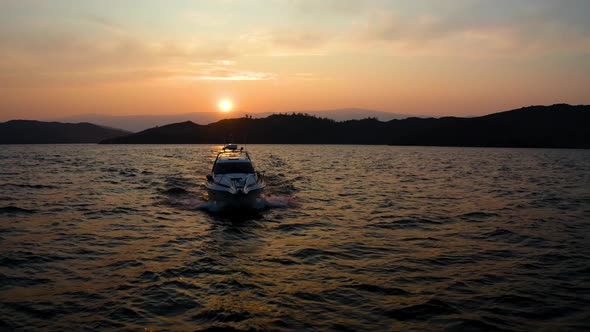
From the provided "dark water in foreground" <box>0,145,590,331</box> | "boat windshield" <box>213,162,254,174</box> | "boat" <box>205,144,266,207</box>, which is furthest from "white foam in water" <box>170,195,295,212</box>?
"boat windshield" <box>213,162,254,174</box>

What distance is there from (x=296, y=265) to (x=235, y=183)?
1112 cm

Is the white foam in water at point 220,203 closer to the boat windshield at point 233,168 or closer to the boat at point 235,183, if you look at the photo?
the boat at point 235,183

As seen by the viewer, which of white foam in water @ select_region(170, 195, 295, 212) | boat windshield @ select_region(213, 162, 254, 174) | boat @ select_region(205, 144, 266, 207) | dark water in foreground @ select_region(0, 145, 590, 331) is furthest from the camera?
boat windshield @ select_region(213, 162, 254, 174)

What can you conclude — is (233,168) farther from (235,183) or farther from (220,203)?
(220,203)

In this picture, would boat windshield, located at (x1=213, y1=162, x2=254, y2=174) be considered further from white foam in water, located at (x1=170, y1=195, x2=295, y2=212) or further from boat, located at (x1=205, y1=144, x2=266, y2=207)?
white foam in water, located at (x1=170, y1=195, x2=295, y2=212)

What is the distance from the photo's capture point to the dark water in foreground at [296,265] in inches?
376

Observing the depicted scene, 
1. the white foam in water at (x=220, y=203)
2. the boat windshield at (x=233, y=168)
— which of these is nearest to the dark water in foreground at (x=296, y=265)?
the white foam in water at (x=220, y=203)

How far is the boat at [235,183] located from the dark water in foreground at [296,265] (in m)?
0.90

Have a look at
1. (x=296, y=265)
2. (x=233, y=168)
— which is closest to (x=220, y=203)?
(x=233, y=168)

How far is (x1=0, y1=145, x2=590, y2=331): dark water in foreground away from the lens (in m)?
9.56

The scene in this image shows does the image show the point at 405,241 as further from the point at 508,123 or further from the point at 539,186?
the point at 508,123

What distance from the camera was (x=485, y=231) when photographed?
61.0 feet

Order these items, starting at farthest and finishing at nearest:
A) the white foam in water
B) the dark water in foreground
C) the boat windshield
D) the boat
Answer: the boat windshield, the white foam in water, the boat, the dark water in foreground

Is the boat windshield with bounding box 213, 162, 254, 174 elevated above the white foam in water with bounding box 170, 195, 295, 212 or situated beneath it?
elevated above
